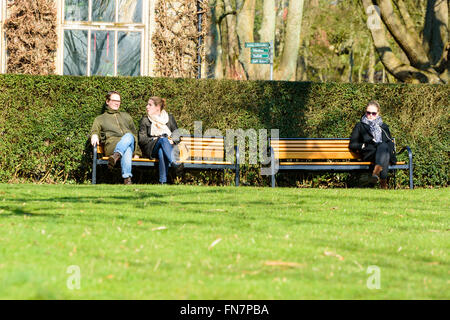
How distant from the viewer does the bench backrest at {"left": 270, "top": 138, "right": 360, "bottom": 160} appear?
1186cm

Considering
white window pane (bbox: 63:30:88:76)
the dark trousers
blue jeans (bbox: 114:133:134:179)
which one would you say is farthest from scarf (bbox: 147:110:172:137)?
white window pane (bbox: 63:30:88:76)

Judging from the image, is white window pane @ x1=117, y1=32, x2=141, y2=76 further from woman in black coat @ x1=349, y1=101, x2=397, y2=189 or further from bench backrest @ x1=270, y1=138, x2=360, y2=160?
woman in black coat @ x1=349, y1=101, x2=397, y2=189

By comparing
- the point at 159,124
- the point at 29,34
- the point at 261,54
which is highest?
the point at 29,34

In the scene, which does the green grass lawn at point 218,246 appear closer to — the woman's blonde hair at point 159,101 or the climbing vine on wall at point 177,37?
the woman's blonde hair at point 159,101

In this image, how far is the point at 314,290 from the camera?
14.6 feet

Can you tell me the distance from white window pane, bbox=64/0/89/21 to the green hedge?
488cm

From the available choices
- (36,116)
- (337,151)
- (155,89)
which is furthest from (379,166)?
(36,116)

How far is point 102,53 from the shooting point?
16.7m

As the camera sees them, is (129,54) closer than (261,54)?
No

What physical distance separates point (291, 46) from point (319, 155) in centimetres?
695

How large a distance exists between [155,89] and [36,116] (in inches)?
77.1

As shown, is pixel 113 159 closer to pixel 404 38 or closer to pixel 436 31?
pixel 404 38

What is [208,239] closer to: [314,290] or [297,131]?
[314,290]

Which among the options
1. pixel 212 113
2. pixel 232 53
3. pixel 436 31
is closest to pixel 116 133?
pixel 212 113
